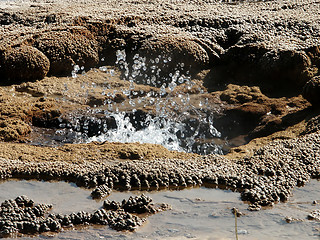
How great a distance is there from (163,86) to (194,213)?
245 cm

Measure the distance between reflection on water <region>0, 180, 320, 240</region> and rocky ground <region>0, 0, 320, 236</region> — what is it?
103 mm

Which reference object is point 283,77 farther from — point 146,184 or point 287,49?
point 146,184

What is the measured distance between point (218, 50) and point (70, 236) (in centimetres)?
354

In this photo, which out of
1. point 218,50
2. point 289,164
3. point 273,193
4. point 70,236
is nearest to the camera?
point 70,236

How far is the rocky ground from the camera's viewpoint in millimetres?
3814

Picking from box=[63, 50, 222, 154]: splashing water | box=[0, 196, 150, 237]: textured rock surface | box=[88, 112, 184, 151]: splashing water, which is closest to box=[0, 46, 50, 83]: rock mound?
box=[63, 50, 222, 154]: splashing water

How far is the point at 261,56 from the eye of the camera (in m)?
5.81

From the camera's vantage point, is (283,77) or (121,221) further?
(283,77)

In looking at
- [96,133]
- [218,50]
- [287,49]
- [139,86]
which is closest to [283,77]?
[287,49]

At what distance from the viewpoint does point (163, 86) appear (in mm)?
5586

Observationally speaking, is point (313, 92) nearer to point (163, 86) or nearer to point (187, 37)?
point (163, 86)

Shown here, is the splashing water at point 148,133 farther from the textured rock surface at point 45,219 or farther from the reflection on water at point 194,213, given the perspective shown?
the textured rock surface at point 45,219

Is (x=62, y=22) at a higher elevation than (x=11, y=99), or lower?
higher

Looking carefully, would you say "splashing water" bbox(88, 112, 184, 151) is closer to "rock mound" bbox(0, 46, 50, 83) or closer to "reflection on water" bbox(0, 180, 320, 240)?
"rock mound" bbox(0, 46, 50, 83)
